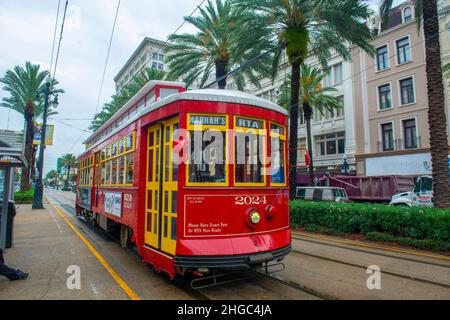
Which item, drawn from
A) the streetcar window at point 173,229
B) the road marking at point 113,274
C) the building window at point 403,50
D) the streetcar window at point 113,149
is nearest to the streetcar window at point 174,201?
A: the streetcar window at point 173,229

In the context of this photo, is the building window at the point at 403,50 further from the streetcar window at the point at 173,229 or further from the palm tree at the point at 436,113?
the streetcar window at the point at 173,229

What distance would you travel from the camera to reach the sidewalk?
17.4ft

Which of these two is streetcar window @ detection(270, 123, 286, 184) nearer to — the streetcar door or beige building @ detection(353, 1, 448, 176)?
the streetcar door

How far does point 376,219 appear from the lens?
33.1ft

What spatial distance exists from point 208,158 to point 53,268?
14.5 feet

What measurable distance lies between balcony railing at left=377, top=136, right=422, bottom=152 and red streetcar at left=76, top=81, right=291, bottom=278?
2424cm

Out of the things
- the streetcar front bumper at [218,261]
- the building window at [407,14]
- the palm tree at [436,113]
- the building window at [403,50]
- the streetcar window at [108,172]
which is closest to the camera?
the streetcar front bumper at [218,261]

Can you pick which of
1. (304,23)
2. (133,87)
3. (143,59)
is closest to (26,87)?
(133,87)

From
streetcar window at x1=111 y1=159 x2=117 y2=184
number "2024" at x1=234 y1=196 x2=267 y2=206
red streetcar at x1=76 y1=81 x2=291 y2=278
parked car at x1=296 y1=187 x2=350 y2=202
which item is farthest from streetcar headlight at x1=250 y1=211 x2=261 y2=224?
parked car at x1=296 y1=187 x2=350 y2=202

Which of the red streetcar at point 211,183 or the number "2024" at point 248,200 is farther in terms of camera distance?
the number "2024" at point 248,200

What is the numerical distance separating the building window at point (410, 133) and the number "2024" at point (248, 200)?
25.4 metres

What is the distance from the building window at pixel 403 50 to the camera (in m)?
27.4

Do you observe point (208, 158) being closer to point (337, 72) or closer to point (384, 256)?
point (384, 256)
